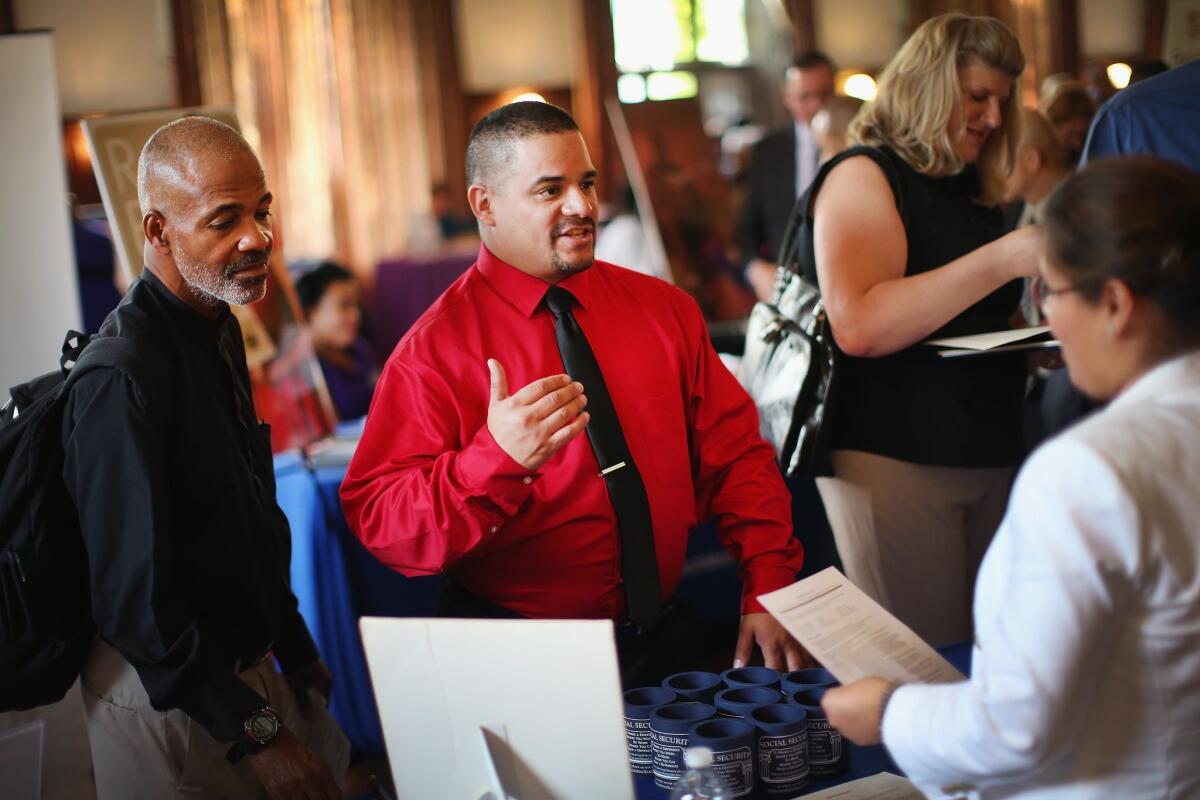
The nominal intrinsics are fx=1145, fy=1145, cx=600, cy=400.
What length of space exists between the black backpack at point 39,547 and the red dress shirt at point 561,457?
412mm

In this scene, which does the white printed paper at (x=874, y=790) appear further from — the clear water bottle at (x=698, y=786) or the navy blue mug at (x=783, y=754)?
the clear water bottle at (x=698, y=786)

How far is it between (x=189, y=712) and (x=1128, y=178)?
1.29 m

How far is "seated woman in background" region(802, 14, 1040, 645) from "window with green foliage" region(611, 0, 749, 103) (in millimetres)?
10035

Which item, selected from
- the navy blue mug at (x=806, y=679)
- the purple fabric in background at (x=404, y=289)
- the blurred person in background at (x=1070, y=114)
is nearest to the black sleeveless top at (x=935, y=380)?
the navy blue mug at (x=806, y=679)

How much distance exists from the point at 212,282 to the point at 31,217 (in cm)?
158

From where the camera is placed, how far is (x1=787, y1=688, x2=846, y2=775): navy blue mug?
4.63ft

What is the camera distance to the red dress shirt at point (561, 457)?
173 centimetres

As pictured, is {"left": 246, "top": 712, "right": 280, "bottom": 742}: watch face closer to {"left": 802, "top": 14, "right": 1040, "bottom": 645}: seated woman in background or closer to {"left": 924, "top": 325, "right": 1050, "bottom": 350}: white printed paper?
{"left": 802, "top": 14, "right": 1040, "bottom": 645}: seated woman in background

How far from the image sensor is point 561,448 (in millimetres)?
1703

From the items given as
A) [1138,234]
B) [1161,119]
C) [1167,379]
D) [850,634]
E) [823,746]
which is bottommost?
[823,746]

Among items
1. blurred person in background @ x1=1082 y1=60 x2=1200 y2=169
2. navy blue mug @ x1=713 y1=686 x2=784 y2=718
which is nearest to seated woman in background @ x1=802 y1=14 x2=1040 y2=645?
blurred person in background @ x1=1082 y1=60 x2=1200 y2=169

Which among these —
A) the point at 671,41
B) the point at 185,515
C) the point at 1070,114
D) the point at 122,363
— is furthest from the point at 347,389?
the point at 671,41

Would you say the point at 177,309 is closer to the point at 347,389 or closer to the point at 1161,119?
the point at 1161,119

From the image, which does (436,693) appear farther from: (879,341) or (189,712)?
(879,341)
